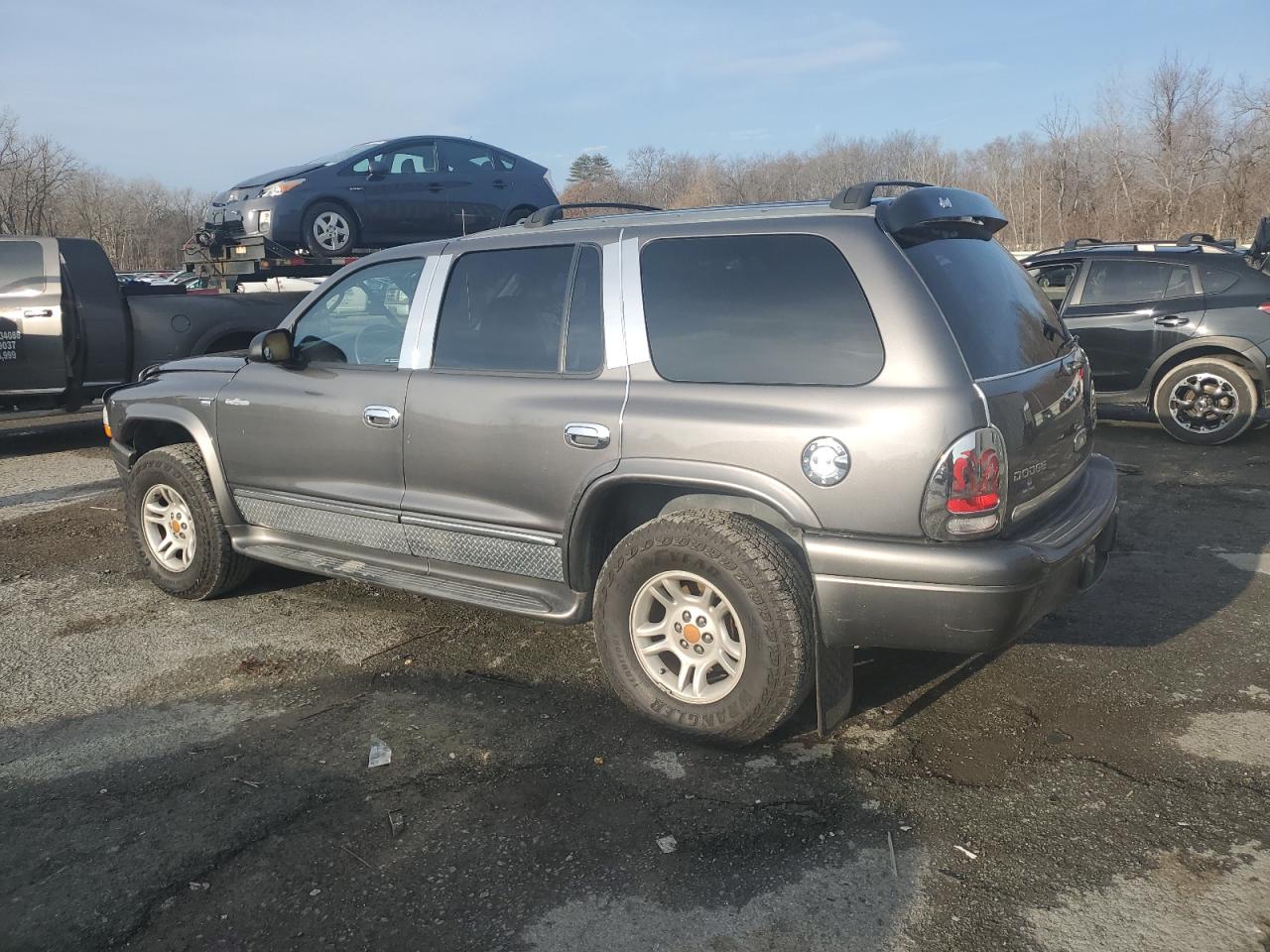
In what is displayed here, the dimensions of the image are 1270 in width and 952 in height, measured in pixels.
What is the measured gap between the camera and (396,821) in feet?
9.95

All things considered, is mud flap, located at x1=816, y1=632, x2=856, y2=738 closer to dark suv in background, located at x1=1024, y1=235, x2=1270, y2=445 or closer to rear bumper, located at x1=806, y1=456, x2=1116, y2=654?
rear bumper, located at x1=806, y1=456, x2=1116, y2=654

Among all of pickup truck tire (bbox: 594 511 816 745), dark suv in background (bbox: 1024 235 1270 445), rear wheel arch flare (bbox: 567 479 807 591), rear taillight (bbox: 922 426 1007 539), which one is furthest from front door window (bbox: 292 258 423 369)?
dark suv in background (bbox: 1024 235 1270 445)

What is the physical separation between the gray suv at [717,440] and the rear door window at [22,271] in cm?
572

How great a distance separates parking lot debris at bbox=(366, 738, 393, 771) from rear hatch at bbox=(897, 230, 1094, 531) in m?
2.18

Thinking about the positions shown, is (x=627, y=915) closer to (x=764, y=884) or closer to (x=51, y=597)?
(x=764, y=884)

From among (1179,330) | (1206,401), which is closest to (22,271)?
(1179,330)

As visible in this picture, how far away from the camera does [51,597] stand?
17.1 ft

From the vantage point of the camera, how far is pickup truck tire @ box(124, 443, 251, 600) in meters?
4.85

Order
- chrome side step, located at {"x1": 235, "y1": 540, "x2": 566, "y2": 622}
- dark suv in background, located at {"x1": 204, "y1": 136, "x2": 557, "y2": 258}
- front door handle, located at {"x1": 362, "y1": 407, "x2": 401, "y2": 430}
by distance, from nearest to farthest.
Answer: chrome side step, located at {"x1": 235, "y1": 540, "x2": 566, "y2": 622} < front door handle, located at {"x1": 362, "y1": 407, "x2": 401, "y2": 430} < dark suv in background, located at {"x1": 204, "y1": 136, "x2": 557, "y2": 258}

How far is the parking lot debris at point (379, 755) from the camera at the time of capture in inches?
133

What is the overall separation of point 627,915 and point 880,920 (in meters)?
0.64

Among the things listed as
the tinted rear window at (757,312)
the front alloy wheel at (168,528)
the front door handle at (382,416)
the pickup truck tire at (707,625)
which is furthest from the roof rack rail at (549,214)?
the front alloy wheel at (168,528)

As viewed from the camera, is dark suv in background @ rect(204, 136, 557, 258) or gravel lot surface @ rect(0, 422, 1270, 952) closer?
gravel lot surface @ rect(0, 422, 1270, 952)

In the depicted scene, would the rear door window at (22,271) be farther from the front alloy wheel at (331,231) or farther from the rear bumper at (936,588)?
the rear bumper at (936,588)
